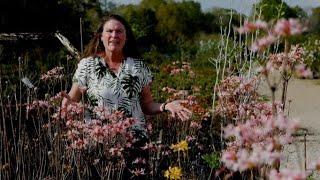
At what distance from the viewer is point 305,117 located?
30.4 ft

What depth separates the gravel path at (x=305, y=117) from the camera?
5.23 m

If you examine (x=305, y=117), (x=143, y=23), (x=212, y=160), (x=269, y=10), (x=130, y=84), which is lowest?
(x=305, y=117)

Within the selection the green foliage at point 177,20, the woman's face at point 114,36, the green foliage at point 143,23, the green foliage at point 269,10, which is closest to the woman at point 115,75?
the woman's face at point 114,36

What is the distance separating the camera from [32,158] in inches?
144

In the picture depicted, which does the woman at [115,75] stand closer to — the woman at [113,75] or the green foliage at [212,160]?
the woman at [113,75]

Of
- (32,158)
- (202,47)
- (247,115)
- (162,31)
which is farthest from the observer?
(162,31)

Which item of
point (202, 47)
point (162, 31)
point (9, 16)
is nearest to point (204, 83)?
point (9, 16)

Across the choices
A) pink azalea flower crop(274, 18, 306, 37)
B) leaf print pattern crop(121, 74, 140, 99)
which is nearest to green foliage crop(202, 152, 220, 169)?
leaf print pattern crop(121, 74, 140, 99)

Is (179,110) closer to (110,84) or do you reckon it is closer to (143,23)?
(110,84)

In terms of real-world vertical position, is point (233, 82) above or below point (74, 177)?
above

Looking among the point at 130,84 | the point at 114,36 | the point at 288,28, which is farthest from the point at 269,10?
the point at 288,28

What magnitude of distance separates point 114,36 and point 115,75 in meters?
0.23

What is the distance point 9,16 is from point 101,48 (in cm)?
1106

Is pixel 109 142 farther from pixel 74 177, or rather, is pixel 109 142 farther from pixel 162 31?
pixel 162 31
